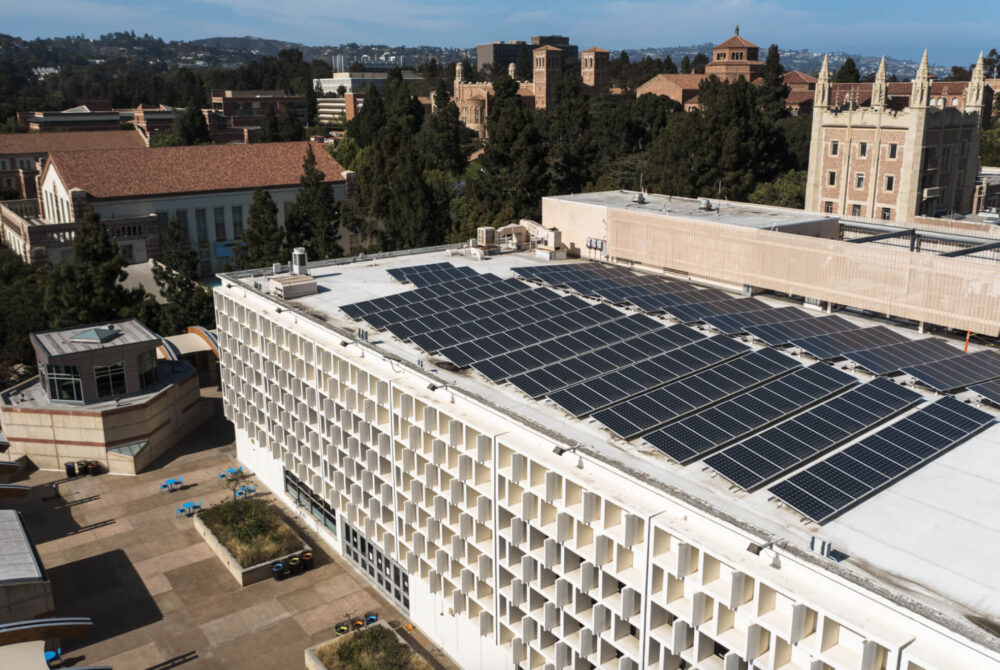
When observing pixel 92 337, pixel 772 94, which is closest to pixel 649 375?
pixel 92 337

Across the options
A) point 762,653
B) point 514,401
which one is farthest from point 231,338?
point 762,653

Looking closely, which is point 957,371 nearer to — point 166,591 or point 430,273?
point 430,273

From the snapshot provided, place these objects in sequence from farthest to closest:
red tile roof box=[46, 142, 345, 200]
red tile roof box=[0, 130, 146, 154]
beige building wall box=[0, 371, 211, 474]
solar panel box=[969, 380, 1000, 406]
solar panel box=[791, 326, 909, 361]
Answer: red tile roof box=[0, 130, 146, 154], red tile roof box=[46, 142, 345, 200], beige building wall box=[0, 371, 211, 474], solar panel box=[791, 326, 909, 361], solar panel box=[969, 380, 1000, 406]

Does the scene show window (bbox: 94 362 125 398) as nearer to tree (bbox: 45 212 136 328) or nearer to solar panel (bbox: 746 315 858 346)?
tree (bbox: 45 212 136 328)

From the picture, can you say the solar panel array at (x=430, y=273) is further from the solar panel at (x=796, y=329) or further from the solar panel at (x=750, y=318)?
the solar panel at (x=796, y=329)

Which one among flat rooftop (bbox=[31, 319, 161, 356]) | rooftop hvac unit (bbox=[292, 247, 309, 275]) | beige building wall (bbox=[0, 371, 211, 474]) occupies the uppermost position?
rooftop hvac unit (bbox=[292, 247, 309, 275])

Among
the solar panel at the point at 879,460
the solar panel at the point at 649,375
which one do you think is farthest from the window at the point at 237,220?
the solar panel at the point at 879,460

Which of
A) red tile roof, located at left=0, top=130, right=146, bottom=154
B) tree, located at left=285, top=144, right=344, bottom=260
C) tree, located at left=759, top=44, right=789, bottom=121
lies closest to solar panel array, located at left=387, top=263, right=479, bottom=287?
tree, located at left=285, top=144, right=344, bottom=260

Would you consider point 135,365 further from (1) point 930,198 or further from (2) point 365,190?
(1) point 930,198
